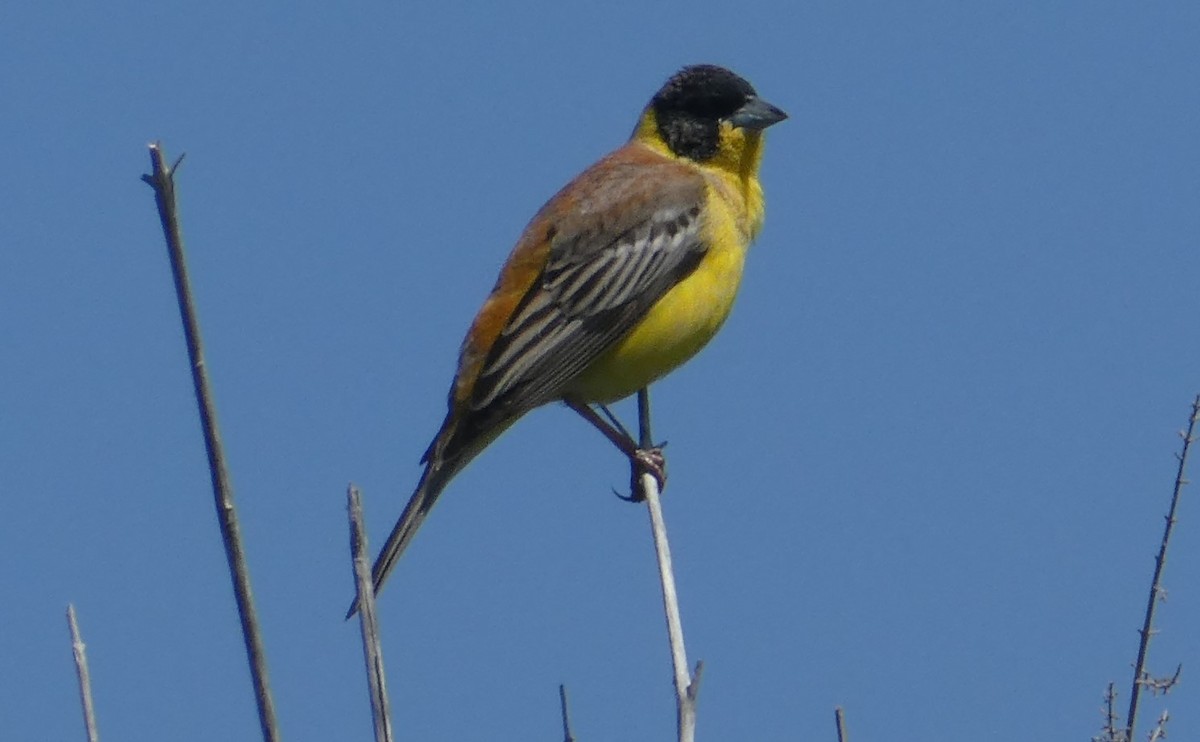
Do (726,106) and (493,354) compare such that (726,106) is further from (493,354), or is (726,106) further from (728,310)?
(493,354)

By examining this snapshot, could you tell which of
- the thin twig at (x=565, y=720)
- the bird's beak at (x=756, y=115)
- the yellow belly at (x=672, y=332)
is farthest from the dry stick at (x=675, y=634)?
the bird's beak at (x=756, y=115)

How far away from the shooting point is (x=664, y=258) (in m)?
6.86

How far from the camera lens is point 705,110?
7.84 meters

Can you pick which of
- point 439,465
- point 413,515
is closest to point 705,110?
point 439,465

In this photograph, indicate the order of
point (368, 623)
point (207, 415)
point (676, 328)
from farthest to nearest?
point (676, 328) → point (368, 623) → point (207, 415)

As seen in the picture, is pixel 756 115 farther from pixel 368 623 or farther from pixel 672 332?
pixel 368 623

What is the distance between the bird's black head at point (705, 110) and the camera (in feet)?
25.1

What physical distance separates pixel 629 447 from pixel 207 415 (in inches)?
172

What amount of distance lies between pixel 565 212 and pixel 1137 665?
390 centimetres

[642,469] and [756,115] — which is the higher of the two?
[756,115]

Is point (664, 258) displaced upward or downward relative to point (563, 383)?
upward

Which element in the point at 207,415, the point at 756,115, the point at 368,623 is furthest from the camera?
the point at 756,115

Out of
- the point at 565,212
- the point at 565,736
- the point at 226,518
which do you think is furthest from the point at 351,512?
the point at 565,212

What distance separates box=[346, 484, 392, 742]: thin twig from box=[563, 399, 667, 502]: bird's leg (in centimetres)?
366
